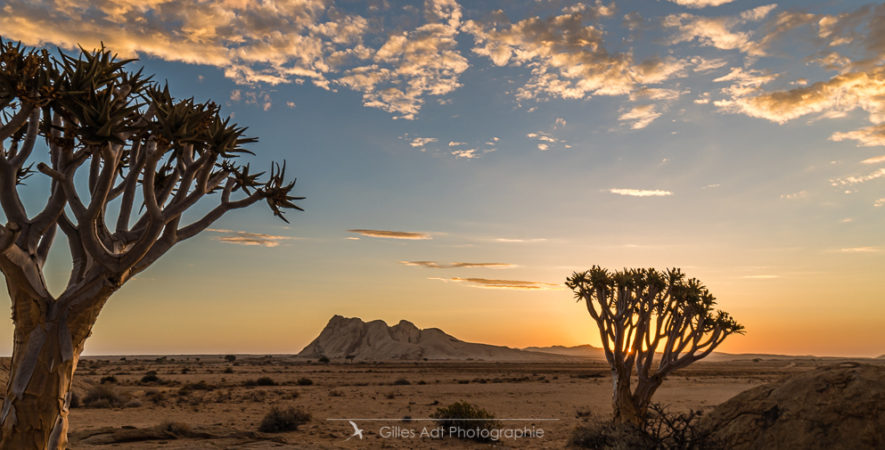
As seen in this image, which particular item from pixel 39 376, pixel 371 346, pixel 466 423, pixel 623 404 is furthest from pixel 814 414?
pixel 371 346

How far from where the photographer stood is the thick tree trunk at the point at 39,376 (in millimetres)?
8555

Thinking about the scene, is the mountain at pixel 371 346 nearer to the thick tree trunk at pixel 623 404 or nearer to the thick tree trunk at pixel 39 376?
the thick tree trunk at pixel 623 404

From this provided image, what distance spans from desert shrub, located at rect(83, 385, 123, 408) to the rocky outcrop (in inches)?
1033

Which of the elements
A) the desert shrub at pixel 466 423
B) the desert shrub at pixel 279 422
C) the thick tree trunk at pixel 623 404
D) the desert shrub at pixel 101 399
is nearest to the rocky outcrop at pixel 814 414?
the thick tree trunk at pixel 623 404

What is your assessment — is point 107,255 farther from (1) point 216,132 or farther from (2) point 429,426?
(2) point 429,426

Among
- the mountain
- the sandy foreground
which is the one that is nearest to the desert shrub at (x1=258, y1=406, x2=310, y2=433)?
the sandy foreground

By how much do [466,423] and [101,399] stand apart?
1879 cm

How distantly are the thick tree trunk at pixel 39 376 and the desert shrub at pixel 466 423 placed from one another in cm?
1217

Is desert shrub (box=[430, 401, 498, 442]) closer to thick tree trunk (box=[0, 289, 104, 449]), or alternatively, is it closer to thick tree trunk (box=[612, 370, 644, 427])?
thick tree trunk (box=[612, 370, 644, 427])

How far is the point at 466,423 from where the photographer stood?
18.7 m

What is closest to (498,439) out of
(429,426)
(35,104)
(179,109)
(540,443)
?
(540,443)

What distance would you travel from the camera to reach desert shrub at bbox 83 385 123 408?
25.8 meters

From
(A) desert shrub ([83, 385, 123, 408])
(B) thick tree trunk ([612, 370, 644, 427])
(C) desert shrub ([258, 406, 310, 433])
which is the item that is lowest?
(A) desert shrub ([83, 385, 123, 408])

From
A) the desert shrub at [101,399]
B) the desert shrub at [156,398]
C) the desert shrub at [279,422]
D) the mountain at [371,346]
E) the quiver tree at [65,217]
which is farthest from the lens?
the mountain at [371,346]
